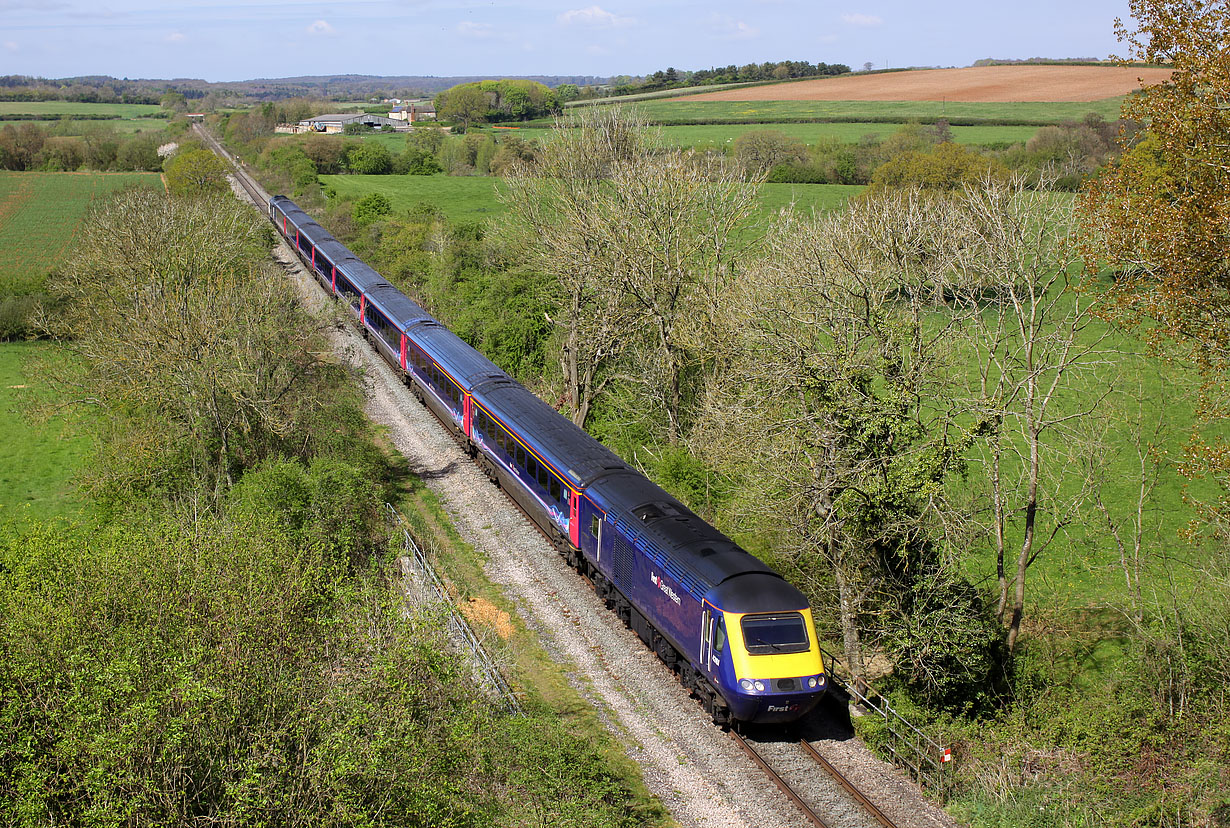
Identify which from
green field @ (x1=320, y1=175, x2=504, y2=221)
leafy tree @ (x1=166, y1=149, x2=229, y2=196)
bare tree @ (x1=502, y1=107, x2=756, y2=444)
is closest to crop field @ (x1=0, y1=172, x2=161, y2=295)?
leafy tree @ (x1=166, y1=149, x2=229, y2=196)

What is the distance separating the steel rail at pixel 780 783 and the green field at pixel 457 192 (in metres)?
50.5

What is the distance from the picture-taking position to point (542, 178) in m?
39.3

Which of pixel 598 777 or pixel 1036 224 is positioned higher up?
pixel 1036 224

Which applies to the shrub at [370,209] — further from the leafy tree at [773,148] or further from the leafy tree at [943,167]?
the leafy tree at [943,167]

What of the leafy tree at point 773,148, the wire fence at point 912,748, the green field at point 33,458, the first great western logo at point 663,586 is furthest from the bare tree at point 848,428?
the leafy tree at point 773,148

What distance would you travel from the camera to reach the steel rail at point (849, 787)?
14.5 metres

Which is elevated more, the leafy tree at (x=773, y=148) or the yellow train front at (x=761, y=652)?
the leafy tree at (x=773, y=148)

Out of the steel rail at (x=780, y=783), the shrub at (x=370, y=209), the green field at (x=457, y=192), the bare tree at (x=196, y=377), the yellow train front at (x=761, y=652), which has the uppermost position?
the green field at (x=457, y=192)

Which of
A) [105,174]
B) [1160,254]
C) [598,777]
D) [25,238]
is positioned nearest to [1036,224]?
[1160,254]

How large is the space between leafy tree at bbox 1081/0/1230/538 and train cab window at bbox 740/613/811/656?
7428mm

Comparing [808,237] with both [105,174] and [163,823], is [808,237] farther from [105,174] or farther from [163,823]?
[105,174]

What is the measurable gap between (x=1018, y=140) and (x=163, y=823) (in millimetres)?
77191

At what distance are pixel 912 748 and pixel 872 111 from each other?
87.6 metres

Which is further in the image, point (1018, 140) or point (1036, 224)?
point (1018, 140)
